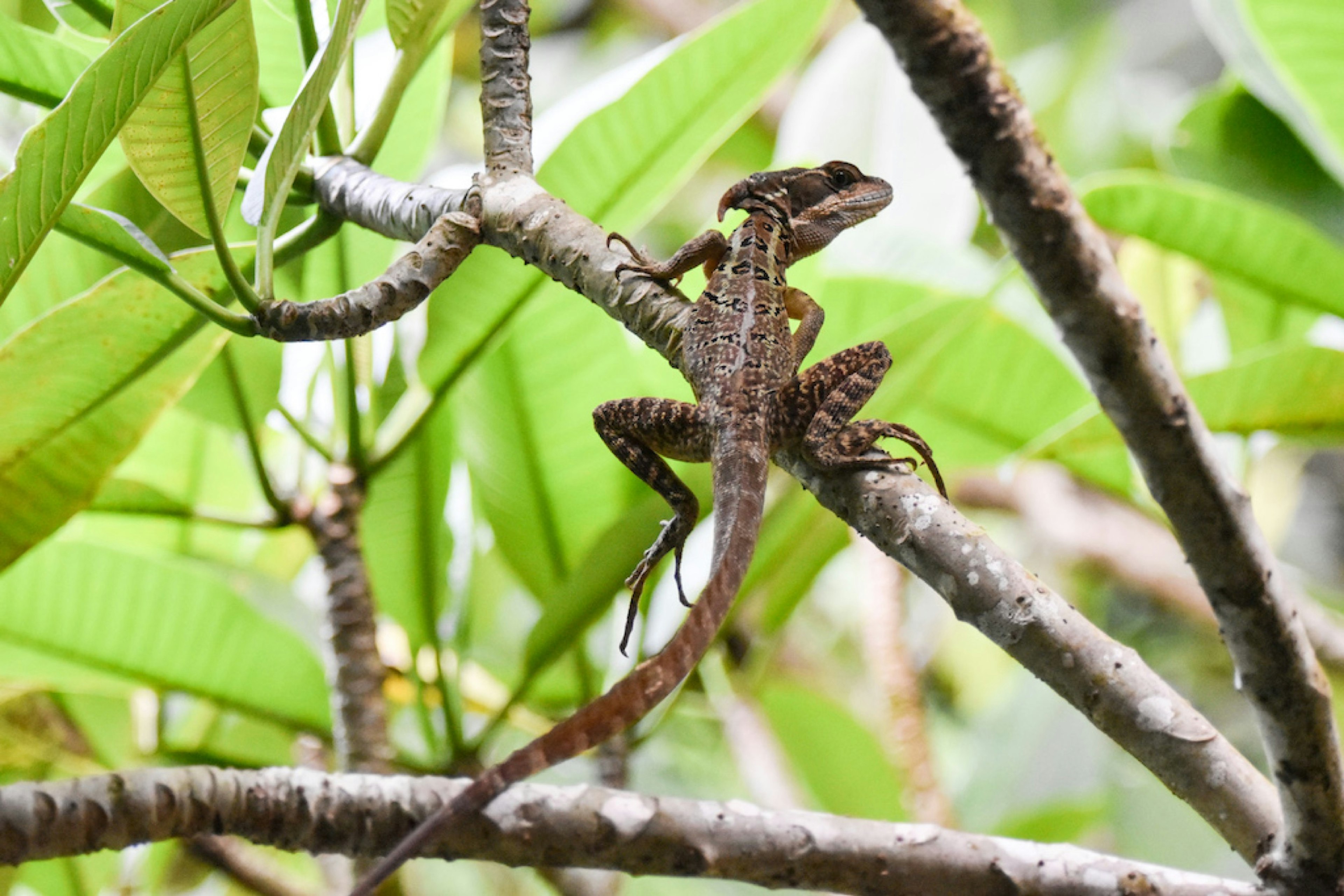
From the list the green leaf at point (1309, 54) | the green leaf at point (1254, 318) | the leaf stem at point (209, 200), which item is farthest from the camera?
the green leaf at point (1254, 318)

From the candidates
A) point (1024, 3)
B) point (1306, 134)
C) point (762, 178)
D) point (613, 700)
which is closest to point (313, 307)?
point (613, 700)

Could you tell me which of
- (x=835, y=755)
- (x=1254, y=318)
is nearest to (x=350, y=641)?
(x=835, y=755)

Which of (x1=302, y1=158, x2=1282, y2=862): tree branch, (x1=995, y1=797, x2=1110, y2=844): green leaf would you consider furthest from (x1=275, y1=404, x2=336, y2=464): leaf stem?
(x1=995, y1=797, x2=1110, y2=844): green leaf

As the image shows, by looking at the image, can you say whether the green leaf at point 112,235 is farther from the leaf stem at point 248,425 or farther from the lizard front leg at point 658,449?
the lizard front leg at point 658,449

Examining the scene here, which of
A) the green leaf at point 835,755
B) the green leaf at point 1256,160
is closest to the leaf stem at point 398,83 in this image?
the green leaf at point 835,755

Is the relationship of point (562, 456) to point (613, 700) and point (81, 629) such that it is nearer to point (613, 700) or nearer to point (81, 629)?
point (81, 629)
